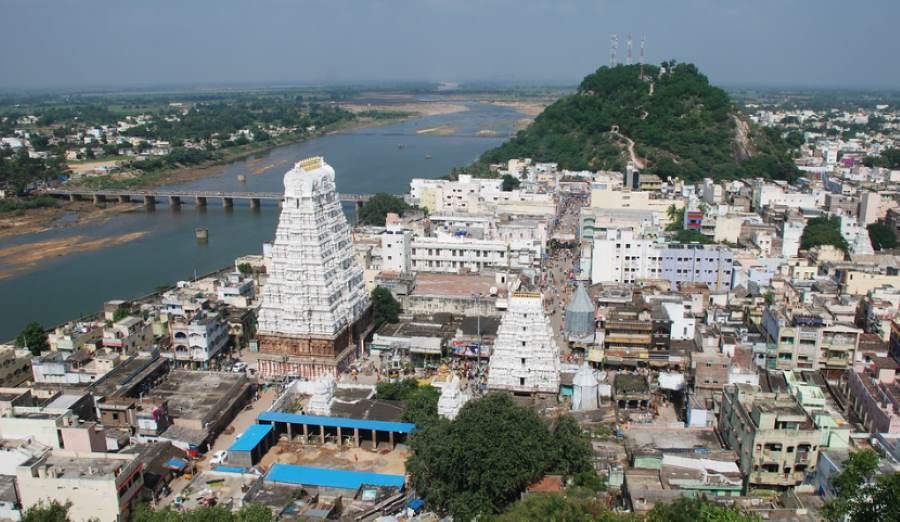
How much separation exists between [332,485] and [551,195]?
3813 cm

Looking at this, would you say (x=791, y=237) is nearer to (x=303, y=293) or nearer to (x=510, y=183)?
(x=510, y=183)

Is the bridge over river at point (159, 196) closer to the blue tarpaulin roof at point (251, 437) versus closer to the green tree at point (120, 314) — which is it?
the green tree at point (120, 314)

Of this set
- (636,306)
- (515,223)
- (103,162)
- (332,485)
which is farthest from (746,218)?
(103,162)

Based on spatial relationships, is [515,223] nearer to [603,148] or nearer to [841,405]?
[841,405]

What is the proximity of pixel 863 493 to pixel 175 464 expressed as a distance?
1737 cm

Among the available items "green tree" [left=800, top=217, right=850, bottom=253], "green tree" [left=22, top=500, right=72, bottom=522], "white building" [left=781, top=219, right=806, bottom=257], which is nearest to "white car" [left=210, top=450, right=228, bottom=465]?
"green tree" [left=22, top=500, right=72, bottom=522]

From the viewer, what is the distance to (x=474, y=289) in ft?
116

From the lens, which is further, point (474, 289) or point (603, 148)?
point (603, 148)

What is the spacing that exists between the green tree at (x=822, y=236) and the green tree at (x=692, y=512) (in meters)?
29.9

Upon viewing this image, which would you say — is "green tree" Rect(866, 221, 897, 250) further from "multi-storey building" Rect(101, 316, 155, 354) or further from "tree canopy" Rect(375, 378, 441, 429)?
"multi-storey building" Rect(101, 316, 155, 354)

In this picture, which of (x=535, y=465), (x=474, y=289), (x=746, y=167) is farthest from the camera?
(x=746, y=167)

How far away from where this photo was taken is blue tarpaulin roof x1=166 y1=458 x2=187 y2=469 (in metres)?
20.8

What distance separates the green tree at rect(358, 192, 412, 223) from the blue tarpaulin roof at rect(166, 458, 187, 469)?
110 feet

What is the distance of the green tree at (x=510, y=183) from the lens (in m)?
61.7
